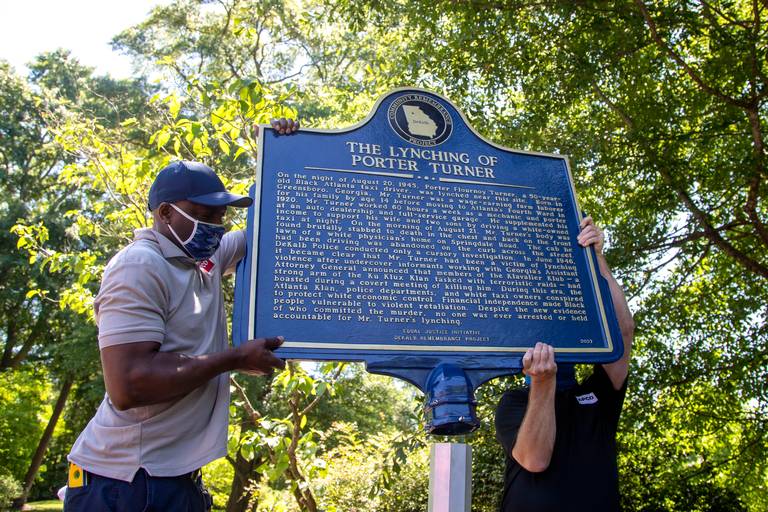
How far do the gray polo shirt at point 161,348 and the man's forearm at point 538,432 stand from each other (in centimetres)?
150

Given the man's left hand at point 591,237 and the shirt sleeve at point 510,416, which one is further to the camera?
the man's left hand at point 591,237

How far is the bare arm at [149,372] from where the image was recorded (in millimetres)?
2545

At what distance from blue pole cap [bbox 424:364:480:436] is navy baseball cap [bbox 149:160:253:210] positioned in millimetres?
1484

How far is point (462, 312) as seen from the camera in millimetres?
3645

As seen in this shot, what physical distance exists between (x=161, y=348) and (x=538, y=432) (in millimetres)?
1898

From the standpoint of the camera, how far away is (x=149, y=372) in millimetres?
2553

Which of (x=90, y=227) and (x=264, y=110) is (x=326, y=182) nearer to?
(x=264, y=110)

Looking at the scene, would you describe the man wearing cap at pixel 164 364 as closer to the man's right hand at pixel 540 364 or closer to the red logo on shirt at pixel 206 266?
the red logo on shirt at pixel 206 266

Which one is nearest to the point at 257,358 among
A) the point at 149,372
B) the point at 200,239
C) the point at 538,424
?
the point at 149,372

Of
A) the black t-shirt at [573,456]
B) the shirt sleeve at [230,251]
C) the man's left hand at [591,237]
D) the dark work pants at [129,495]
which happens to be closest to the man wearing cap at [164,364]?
the dark work pants at [129,495]

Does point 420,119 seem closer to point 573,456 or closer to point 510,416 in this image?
point 510,416

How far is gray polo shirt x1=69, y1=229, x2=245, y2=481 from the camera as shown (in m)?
2.63

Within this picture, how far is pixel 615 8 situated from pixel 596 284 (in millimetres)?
3405

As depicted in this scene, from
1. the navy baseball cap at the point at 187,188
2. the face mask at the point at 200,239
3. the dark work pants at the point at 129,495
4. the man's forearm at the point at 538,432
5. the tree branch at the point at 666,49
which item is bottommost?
the dark work pants at the point at 129,495
